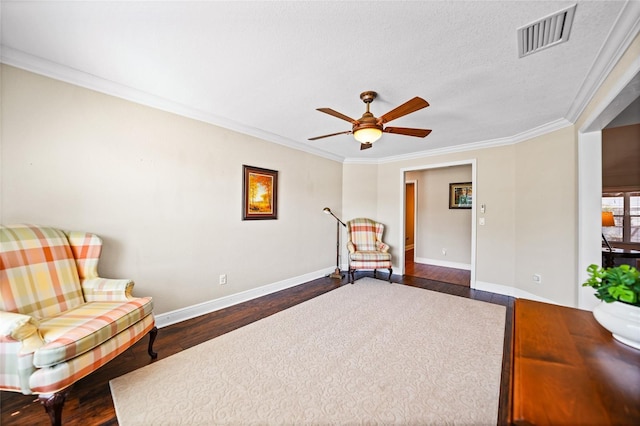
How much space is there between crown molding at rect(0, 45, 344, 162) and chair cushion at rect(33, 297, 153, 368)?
1.92m

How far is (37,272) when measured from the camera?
1.79 m

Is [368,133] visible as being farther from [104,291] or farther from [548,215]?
[548,215]

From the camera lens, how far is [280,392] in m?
1.71

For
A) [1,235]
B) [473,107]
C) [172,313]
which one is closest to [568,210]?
[473,107]

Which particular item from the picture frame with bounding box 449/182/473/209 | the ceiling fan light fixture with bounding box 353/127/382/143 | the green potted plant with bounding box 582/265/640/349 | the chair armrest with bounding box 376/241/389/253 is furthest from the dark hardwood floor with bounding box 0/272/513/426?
the ceiling fan light fixture with bounding box 353/127/382/143

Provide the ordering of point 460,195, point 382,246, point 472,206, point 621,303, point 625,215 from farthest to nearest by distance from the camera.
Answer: point 625,215 < point 460,195 < point 382,246 < point 472,206 < point 621,303

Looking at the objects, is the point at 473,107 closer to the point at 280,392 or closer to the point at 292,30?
the point at 292,30

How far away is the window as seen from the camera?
5910 millimetres

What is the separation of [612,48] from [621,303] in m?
1.89

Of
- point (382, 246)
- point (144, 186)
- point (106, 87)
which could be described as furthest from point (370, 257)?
point (106, 87)

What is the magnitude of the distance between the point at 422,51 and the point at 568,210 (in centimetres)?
280

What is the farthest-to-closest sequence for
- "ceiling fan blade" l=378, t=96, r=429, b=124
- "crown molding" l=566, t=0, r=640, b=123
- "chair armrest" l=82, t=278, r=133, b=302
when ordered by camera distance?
"chair armrest" l=82, t=278, r=133, b=302 < "ceiling fan blade" l=378, t=96, r=429, b=124 < "crown molding" l=566, t=0, r=640, b=123

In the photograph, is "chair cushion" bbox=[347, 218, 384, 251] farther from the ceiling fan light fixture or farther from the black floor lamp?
the ceiling fan light fixture

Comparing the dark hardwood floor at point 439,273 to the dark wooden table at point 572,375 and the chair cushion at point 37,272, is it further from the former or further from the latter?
the chair cushion at point 37,272
